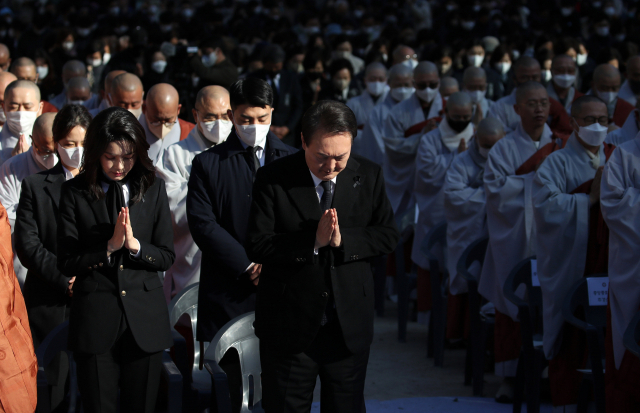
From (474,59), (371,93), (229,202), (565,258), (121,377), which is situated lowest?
(121,377)

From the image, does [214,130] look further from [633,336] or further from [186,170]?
[633,336]

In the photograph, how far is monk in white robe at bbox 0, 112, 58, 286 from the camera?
4.46 metres

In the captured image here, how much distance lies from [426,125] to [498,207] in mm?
2199

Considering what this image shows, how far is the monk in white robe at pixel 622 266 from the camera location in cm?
382

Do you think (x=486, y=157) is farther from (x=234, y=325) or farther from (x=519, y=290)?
(x=234, y=325)

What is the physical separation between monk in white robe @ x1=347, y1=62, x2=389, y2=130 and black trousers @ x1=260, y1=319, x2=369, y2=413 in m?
6.47

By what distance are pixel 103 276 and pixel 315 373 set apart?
90 cm

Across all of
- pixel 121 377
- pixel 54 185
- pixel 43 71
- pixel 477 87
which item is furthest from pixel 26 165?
pixel 43 71

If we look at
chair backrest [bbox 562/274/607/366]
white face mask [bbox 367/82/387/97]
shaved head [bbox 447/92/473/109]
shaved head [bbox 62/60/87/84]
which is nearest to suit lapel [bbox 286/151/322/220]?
chair backrest [bbox 562/274/607/366]

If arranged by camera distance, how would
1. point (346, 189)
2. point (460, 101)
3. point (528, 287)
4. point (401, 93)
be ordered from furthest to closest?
point (401, 93) → point (460, 101) → point (528, 287) → point (346, 189)

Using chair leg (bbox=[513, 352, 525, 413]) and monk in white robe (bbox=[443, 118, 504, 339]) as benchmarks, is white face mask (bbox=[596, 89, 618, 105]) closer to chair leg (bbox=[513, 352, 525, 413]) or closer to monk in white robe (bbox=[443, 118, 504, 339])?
monk in white robe (bbox=[443, 118, 504, 339])

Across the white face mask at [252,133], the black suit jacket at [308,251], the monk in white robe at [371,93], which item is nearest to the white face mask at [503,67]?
the monk in white robe at [371,93]

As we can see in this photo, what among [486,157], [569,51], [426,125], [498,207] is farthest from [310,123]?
[569,51]

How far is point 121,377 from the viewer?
3113 millimetres
